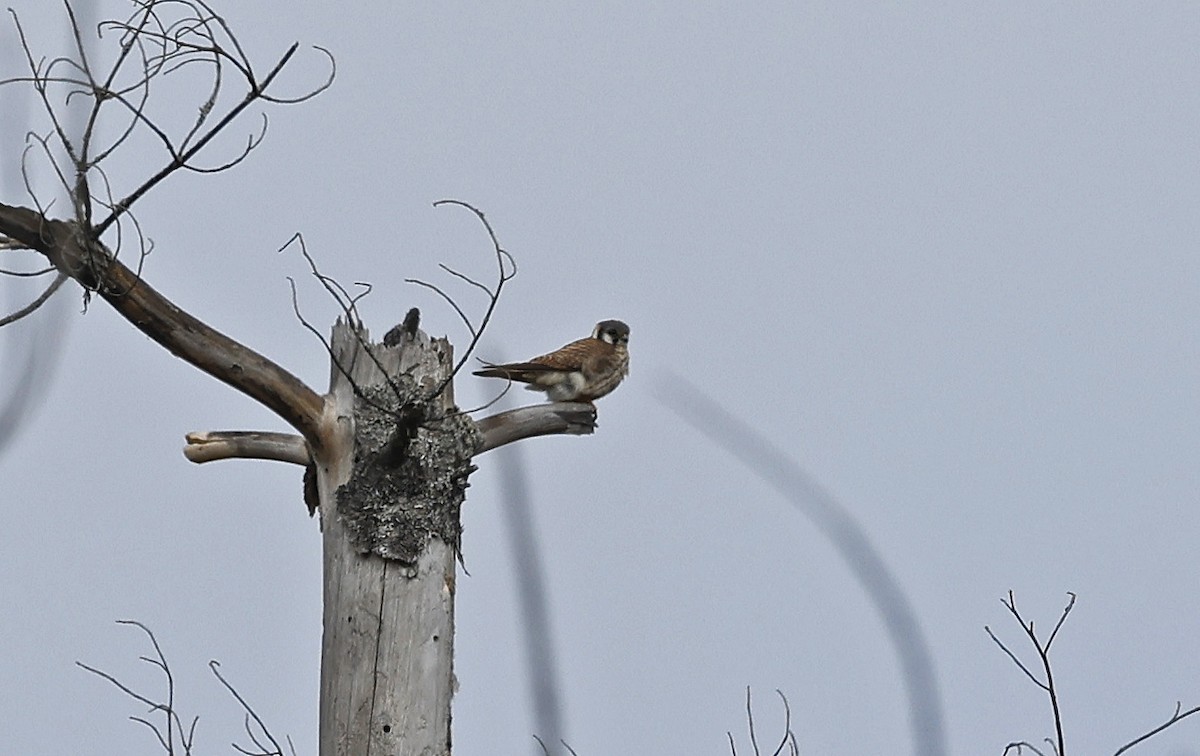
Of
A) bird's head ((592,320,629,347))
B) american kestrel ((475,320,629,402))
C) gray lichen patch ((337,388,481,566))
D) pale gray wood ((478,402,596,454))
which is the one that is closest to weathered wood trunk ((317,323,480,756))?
gray lichen patch ((337,388,481,566))

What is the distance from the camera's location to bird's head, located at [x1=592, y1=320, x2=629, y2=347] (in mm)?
5097

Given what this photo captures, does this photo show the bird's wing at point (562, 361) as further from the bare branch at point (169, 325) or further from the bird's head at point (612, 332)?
the bare branch at point (169, 325)

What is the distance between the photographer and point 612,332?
5180mm

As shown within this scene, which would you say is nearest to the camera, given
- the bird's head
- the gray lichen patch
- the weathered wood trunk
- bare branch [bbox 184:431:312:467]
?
the weathered wood trunk

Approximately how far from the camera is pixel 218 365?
10.5 ft

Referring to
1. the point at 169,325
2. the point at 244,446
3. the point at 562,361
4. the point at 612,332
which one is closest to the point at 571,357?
the point at 562,361

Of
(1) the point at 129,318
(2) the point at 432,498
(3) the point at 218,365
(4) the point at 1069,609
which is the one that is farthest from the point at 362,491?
(4) the point at 1069,609

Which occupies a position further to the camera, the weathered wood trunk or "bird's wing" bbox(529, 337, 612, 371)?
"bird's wing" bbox(529, 337, 612, 371)

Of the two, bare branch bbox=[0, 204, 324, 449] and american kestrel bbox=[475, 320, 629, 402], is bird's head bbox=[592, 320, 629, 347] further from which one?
bare branch bbox=[0, 204, 324, 449]

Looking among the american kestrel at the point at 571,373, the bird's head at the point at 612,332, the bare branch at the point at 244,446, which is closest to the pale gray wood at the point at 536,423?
the bare branch at the point at 244,446

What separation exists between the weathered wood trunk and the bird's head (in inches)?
65.3

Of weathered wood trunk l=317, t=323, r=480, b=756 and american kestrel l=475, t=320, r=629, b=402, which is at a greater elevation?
american kestrel l=475, t=320, r=629, b=402

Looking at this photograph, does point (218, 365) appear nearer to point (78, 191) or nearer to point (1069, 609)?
point (78, 191)

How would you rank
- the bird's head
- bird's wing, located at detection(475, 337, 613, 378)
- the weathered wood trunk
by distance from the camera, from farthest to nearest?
the bird's head < bird's wing, located at detection(475, 337, 613, 378) < the weathered wood trunk
